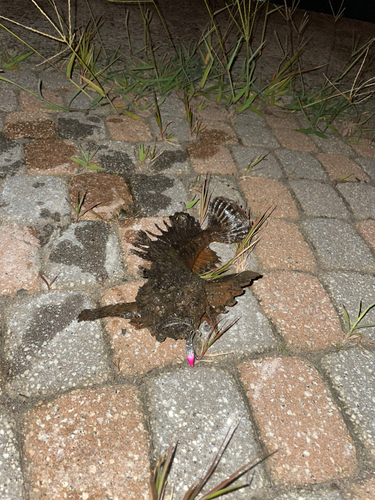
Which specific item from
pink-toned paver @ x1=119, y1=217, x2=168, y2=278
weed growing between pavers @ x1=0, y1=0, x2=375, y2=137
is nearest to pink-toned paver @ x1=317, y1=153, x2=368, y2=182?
weed growing between pavers @ x1=0, y1=0, x2=375, y2=137

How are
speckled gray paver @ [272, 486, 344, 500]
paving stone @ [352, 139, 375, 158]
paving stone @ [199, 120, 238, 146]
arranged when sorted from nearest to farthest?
1. speckled gray paver @ [272, 486, 344, 500]
2. paving stone @ [199, 120, 238, 146]
3. paving stone @ [352, 139, 375, 158]

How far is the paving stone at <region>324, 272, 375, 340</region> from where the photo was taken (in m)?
2.06

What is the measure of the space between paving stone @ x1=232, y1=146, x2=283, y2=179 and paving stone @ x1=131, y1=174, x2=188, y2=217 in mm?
527

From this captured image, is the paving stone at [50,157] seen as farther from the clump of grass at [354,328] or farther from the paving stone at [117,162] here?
the clump of grass at [354,328]

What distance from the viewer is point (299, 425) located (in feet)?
5.20

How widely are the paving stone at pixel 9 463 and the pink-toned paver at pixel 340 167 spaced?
8.28ft

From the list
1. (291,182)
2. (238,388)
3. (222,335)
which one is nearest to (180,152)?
(291,182)

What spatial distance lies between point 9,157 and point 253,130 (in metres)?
1.84

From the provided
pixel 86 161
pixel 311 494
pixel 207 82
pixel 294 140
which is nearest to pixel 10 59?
pixel 86 161

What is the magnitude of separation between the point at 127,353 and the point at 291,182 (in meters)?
1.72

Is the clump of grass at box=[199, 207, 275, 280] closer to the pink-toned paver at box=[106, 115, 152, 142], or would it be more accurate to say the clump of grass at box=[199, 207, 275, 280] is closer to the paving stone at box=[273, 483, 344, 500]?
the paving stone at box=[273, 483, 344, 500]

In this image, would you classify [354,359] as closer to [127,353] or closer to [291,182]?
[127,353]

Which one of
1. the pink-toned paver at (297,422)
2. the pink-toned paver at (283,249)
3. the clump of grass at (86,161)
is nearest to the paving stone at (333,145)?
the pink-toned paver at (283,249)

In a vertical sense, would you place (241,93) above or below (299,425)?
above
